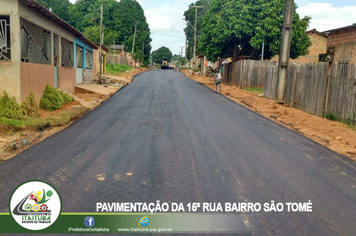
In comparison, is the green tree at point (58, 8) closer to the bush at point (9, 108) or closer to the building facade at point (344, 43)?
the building facade at point (344, 43)

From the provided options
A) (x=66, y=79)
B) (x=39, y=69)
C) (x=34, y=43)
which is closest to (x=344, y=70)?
(x=39, y=69)

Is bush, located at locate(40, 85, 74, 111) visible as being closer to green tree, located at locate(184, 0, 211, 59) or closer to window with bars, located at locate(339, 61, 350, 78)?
window with bars, located at locate(339, 61, 350, 78)

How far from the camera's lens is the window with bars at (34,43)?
12.1 m

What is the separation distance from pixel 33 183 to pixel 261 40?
23896 mm

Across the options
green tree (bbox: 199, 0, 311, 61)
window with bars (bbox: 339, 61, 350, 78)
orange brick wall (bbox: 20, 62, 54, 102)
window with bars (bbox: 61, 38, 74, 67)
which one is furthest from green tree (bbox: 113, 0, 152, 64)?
window with bars (bbox: 339, 61, 350, 78)

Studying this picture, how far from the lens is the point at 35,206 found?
431cm

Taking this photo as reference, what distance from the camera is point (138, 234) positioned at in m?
3.91

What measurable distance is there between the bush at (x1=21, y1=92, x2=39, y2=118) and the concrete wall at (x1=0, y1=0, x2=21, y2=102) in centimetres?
29

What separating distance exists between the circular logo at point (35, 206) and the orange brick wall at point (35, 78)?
7508mm

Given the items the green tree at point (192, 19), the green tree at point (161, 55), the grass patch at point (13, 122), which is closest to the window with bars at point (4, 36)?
the grass patch at point (13, 122)

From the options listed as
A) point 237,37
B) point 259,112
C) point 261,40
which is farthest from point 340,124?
point 237,37

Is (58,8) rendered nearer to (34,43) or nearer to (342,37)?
(342,37)

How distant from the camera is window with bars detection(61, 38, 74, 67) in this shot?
18.8 metres

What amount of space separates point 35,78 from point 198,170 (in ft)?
30.7
